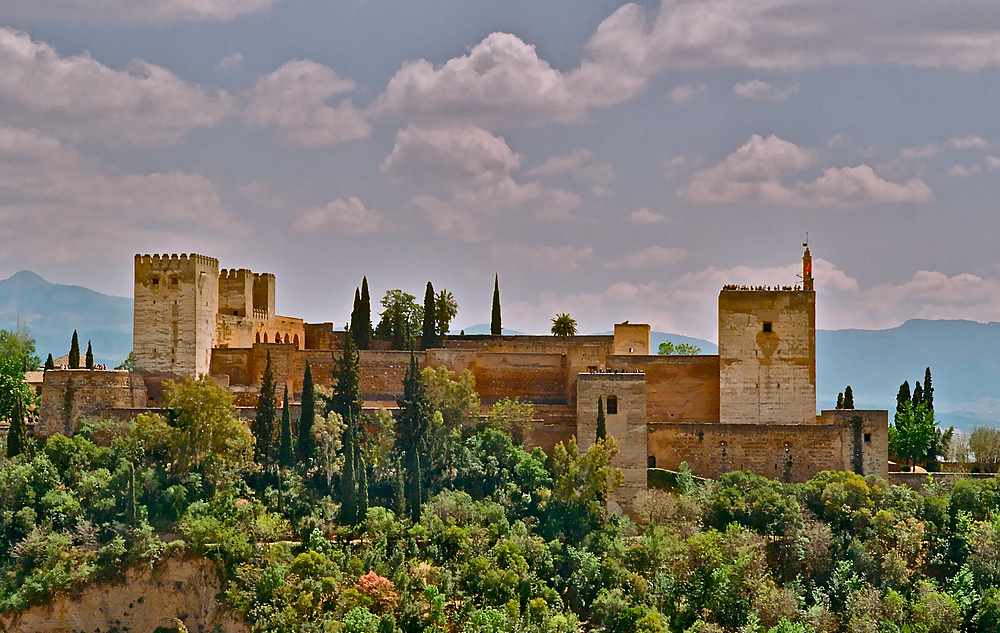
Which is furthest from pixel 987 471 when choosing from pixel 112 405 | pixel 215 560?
pixel 112 405

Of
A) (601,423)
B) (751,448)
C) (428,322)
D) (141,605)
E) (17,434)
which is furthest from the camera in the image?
(428,322)

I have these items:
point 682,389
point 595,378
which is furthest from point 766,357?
point 595,378

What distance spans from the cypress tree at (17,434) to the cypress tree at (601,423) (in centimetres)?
1646

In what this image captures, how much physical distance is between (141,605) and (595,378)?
13.7 metres

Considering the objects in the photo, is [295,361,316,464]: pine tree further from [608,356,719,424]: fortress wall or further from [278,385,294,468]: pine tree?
[608,356,719,424]: fortress wall

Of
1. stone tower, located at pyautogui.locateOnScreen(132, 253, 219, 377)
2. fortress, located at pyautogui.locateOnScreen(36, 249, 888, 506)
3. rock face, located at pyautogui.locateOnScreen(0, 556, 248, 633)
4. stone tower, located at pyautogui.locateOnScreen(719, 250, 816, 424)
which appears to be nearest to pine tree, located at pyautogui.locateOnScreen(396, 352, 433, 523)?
fortress, located at pyautogui.locateOnScreen(36, 249, 888, 506)

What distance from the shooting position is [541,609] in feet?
95.5

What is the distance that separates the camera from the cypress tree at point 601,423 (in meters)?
33.8

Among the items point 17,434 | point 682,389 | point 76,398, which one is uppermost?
point 682,389

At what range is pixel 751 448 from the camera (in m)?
35.9

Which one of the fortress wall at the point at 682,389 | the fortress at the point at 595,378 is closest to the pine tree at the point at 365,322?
the fortress at the point at 595,378

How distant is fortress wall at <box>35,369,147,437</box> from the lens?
36406 millimetres

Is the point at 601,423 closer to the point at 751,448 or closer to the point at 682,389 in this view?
the point at 751,448

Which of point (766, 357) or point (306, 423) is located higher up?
point (766, 357)
